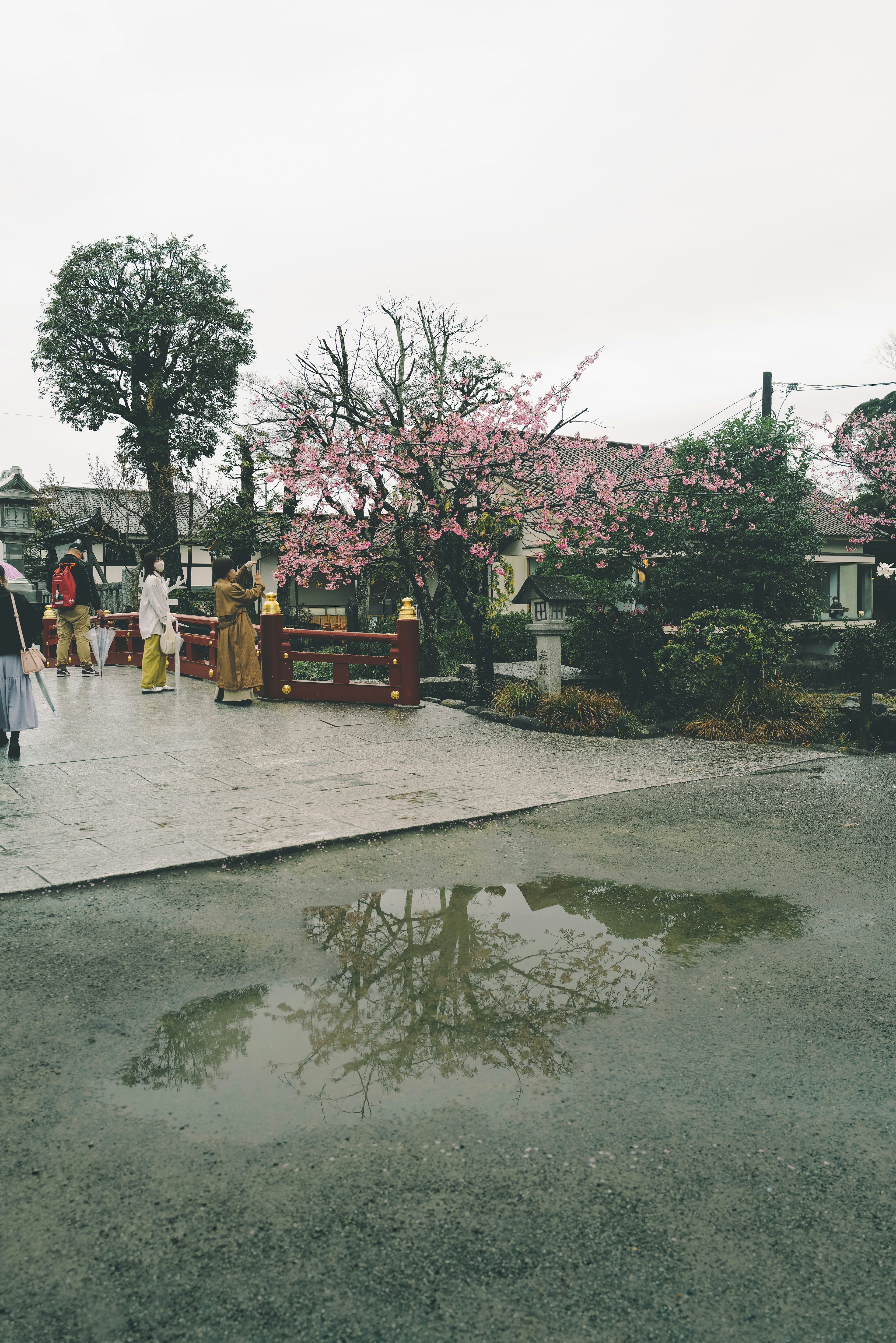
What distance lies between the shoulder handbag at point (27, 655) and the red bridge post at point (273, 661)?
4.16 m

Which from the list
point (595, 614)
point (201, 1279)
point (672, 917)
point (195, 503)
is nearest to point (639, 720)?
point (595, 614)

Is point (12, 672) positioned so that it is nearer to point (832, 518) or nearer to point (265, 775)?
point (265, 775)

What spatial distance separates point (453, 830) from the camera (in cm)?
627

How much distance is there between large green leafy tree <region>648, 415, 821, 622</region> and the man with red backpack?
9076 mm

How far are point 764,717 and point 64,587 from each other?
1087cm

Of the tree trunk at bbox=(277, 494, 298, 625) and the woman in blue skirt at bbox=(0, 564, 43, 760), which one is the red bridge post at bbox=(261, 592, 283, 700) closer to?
the tree trunk at bbox=(277, 494, 298, 625)

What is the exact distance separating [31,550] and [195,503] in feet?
29.7

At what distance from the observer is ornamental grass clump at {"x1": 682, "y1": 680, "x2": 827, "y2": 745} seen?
10.2 metres

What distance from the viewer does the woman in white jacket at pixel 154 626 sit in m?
12.7

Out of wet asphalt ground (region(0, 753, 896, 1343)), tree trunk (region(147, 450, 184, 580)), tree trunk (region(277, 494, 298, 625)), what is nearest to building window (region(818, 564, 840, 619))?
tree trunk (region(277, 494, 298, 625))

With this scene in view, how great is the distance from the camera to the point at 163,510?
29016mm

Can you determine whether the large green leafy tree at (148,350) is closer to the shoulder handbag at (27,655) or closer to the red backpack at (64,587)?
the red backpack at (64,587)

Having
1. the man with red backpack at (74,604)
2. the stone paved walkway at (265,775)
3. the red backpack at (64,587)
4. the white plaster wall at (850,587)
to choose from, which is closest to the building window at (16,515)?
the man with red backpack at (74,604)

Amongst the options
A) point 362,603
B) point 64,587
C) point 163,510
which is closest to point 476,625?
point 64,587
